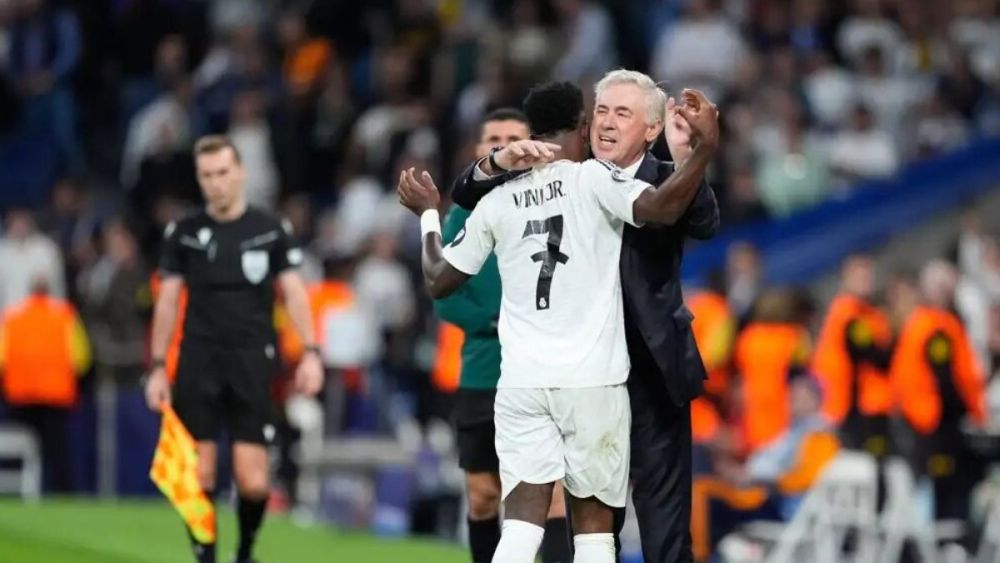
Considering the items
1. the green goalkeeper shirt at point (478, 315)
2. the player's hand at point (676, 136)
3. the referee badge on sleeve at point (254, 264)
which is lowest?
the green goalkeeper shirt at point (478, 315)

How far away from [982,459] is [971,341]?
1824 mm

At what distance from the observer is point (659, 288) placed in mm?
8828

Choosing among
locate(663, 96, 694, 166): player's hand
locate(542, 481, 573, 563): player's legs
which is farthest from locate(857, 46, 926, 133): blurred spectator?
locate(663, 96, 694, 166): player's hand

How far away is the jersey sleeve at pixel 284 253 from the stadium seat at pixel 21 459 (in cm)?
876

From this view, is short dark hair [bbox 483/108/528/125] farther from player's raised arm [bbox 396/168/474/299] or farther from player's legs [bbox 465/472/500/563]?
player's legs [bbox 465/472/500/563]

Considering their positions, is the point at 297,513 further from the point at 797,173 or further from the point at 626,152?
the point at 626,152

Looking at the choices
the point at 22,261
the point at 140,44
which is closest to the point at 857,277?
the point at 22,261

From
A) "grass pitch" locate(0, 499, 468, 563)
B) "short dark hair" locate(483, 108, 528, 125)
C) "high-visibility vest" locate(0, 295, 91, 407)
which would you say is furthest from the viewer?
Result: "high-visibility vest" locate(0, 295, 91, 407)

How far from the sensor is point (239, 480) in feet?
38.8

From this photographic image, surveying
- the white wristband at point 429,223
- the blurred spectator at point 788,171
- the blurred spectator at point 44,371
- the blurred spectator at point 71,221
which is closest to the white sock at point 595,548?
the white wristband at point 429,223

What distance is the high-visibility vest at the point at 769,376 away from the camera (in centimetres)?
1584

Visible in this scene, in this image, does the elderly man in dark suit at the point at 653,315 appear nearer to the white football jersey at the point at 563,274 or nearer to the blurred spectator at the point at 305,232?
the white football jersey at the point at 563,274

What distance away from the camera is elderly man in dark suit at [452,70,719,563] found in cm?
874

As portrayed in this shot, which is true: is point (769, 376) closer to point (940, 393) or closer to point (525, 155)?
point (940, 393)
